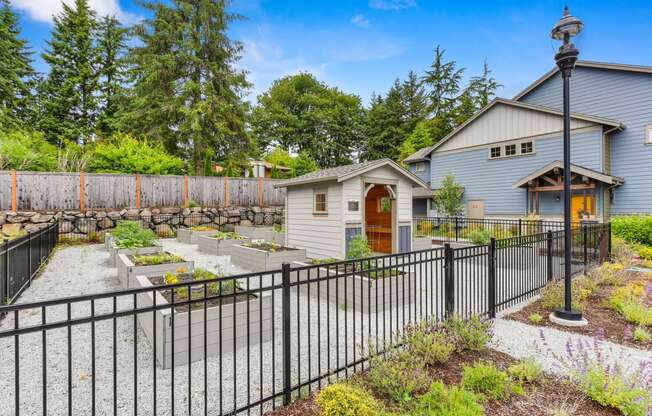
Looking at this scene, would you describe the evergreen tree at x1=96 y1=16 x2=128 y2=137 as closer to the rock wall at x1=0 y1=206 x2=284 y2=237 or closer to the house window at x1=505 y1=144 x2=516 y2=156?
the rock wall at x1=0 y1=206 x2=284 y2=237

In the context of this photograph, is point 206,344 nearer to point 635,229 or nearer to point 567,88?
point 567,88

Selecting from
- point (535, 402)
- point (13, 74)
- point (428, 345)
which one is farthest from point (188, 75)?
point (535, 402)

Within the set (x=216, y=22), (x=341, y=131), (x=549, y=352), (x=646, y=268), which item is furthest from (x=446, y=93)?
(x=549, y=352)

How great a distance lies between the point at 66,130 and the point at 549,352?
Answer: 97.6 feet

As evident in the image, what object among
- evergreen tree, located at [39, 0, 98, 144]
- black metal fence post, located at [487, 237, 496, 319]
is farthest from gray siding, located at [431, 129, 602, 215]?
evergreen tree, located at [39, 0, 98, 144]

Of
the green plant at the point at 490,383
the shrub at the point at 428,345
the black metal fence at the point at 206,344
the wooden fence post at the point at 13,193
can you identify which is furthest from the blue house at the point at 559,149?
the wooden fence post at the point at 13,193

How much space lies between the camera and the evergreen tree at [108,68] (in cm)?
2431

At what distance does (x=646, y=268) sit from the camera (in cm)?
853

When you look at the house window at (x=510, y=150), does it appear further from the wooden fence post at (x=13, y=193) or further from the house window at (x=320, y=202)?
the wooden fence post at (x=13, y=193)

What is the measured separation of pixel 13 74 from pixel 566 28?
29530 millimetres

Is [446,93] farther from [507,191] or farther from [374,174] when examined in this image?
[374,174]

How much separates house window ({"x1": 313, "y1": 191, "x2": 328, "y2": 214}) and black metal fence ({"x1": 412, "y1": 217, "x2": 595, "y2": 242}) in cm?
726

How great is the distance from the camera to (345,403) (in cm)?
235

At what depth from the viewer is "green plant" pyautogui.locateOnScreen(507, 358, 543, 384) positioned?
10.1ft
